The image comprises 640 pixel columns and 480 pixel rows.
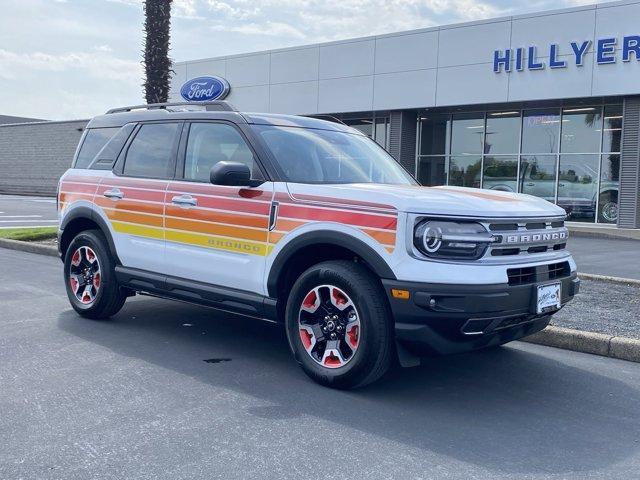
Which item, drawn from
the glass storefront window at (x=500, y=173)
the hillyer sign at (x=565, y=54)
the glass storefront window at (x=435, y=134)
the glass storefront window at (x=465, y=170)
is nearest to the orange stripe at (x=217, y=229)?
the hillyer sign at (x=565, y=54)

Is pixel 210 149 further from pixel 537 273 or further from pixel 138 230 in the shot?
pixel 537 273

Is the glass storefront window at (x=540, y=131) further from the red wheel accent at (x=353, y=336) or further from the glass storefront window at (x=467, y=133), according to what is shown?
the red wheel accent at (x=353, y=336)

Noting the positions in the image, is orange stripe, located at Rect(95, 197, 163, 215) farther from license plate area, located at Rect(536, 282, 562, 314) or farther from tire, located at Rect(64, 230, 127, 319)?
license plate area, located at Rect(536, 282, 562, 314)

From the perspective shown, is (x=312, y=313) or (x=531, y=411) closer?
(x=531, y=411)

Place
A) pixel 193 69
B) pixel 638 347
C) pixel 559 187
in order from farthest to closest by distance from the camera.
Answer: pixel 193 69, pixel 559 187, pixel 638 347


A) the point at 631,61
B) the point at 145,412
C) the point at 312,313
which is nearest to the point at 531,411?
the point at 312,313

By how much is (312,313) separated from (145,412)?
1.29m

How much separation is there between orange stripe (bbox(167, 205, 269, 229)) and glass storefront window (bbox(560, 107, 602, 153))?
17168 mm

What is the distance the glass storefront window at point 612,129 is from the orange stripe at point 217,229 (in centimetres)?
1709

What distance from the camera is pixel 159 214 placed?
5.78 m

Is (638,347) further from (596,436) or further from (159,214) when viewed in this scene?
(159,214)

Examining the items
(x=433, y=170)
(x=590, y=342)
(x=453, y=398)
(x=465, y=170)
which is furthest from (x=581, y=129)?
(x=453, y=398)

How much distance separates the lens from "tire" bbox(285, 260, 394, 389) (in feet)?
14.4

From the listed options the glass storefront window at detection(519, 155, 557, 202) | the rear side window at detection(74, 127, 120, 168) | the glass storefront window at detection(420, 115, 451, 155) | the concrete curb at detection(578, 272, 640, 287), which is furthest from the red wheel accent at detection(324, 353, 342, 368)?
the glass storefront window at detection(420, 115, 451, 155)
